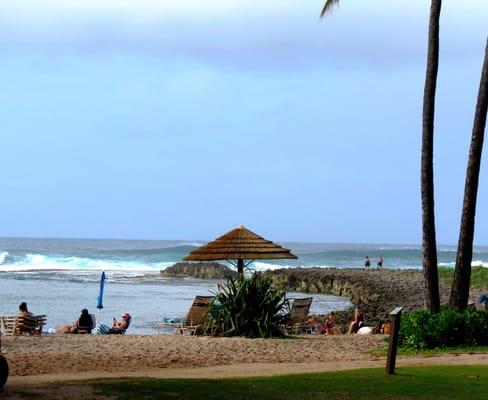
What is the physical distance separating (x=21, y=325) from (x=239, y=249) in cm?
500

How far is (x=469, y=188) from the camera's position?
56.0 ft

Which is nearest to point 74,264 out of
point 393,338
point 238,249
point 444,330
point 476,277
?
point 476,277

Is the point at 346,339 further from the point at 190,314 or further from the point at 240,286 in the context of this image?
→ the point at 190,314

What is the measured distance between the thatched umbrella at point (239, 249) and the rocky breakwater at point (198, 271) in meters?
48.9

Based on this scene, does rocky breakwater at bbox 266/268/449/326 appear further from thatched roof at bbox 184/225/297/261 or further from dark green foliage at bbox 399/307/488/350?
dark green foliage at bbox 399/307/488/350

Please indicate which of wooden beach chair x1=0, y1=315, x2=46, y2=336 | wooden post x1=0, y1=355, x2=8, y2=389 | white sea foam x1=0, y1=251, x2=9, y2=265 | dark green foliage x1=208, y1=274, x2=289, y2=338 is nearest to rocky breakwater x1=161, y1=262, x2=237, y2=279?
white sea foam x1=0, y1=251, x2=9, y2=265

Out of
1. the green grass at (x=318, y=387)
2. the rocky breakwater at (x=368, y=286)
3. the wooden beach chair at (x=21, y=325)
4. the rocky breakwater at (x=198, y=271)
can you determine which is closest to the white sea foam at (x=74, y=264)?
the rocky breakwater at (x=198, y=271)

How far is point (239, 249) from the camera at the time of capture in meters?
20.7

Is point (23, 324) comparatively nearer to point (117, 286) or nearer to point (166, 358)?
point (166, 358)

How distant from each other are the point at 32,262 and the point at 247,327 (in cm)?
7153

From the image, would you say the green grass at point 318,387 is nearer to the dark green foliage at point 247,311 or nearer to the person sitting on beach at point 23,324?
the dark green foliage at point 247,311

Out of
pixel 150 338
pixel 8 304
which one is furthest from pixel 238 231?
pixel 8 304

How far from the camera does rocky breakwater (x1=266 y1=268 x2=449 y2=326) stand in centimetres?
4169

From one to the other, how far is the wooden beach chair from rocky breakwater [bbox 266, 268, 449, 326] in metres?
15.8
